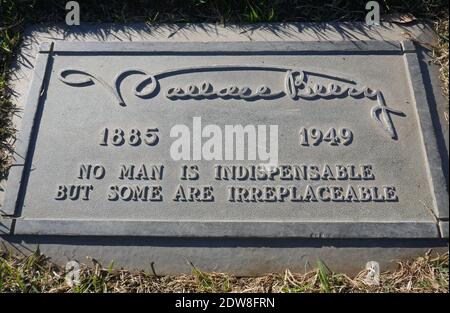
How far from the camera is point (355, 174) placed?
2.54 meters

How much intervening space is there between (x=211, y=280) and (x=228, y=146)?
83 cm

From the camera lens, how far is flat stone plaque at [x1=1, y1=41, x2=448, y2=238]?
96.6 inches

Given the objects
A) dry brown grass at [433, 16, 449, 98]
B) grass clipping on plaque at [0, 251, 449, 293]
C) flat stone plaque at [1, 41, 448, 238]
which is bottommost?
grass clipping on plaque at [0, 251, 449, 293]

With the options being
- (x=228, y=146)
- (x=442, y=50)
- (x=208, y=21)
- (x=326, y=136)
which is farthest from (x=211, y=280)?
(x=442, y=50)

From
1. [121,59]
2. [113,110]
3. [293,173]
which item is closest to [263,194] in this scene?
[293,173]

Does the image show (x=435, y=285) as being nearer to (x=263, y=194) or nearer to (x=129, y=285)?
(x=263, y=194)

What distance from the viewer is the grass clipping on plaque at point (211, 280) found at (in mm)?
2355

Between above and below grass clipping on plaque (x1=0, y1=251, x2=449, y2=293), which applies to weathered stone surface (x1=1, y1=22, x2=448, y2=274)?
above
